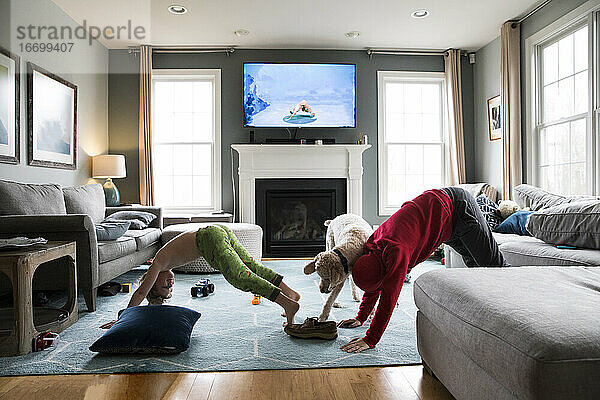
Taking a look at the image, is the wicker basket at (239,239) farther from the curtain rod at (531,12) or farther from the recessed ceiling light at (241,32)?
the curtain rod at (531,12)

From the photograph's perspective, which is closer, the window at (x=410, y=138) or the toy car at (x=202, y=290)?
the toy car at (x=202, y=290)

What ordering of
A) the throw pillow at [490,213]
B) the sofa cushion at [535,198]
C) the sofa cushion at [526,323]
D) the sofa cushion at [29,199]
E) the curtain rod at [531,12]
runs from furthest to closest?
the curtain rod at [531,12] < the throw pillow at [490,213] < the sofa cushion at [535,198] < the sofa cushion at [29,199] < the sofa cushion at [526,323]

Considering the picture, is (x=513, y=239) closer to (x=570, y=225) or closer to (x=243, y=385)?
(x=570, y=225)

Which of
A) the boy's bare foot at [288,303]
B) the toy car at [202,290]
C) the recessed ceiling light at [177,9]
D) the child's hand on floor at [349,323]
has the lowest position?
the child's hand on floor at [349,323]

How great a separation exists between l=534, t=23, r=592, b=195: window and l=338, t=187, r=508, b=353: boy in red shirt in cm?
229

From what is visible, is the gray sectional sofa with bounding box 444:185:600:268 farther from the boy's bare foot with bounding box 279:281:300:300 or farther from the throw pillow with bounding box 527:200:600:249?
the boy's bare foot with bounding box 279:281:300:300

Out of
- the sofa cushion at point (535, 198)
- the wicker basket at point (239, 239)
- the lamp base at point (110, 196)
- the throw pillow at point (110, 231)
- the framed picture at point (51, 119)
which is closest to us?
the throw pillow at point (110, 231)

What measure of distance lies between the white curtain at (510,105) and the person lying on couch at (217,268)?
370 cm

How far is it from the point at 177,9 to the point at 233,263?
352 centimetres

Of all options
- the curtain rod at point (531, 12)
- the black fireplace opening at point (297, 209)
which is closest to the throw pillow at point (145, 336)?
the black fireplace opening at point (297, 209)

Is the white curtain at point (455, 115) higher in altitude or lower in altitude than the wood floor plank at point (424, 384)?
higher

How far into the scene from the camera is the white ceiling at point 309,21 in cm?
485

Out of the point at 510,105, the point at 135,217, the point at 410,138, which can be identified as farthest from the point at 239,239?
the point at 510,105

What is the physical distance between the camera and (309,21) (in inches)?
210
